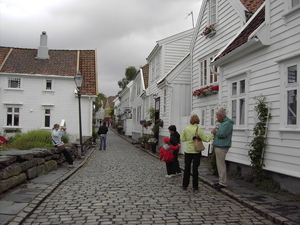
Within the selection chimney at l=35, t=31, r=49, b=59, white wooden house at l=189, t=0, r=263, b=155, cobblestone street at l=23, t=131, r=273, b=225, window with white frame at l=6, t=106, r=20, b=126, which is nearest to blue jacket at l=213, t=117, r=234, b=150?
cobblestone street at l=23, t=131, r=273, b=225

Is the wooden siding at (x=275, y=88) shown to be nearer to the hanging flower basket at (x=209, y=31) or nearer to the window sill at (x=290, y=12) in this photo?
the window sill at (x=290, y=12)

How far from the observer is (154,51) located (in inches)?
912

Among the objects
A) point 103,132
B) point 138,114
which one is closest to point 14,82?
point 103,132

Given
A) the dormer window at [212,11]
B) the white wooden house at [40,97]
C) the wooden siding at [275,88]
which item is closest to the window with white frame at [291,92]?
the wooden siding at [275,88]

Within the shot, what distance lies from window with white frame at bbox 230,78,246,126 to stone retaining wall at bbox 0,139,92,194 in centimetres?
578

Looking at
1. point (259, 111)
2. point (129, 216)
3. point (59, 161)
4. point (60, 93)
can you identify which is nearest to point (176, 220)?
point (129, 216)

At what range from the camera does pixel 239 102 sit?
9648mm

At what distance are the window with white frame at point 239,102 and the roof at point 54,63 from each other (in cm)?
1906

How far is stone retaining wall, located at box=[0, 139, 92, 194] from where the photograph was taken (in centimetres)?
693

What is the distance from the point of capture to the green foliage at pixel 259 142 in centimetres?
797

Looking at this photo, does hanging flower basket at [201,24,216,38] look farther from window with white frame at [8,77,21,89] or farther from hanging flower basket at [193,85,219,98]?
window with white frame at [8,77,21,89]

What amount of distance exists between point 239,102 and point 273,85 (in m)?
1.83

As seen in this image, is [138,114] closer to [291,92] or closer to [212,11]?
[212,11]

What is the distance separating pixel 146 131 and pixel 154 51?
7.33m
